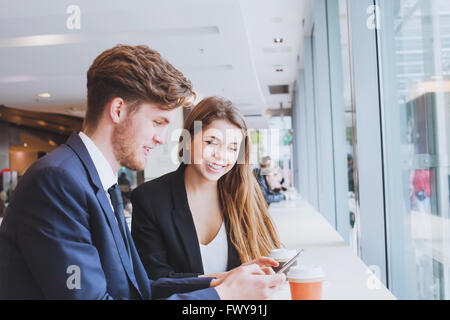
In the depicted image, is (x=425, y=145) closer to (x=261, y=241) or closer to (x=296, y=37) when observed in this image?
(x=261, y=241)

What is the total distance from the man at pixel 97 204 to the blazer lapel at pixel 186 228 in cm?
40

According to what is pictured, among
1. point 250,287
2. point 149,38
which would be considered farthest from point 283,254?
point 149,38

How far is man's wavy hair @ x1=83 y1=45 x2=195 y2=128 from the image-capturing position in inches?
39.5

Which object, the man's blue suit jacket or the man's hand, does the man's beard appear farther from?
the man's hand

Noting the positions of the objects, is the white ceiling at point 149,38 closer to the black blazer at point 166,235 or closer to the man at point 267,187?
the man at point 267,187

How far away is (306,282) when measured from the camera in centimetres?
92

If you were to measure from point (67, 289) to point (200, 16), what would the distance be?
3.32 metres

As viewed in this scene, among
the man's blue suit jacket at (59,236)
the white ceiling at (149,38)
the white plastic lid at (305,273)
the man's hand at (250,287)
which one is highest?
the white ceiling at (149,38)

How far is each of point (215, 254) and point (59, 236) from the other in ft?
2.82

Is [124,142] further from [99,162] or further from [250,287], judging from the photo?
[250,287]

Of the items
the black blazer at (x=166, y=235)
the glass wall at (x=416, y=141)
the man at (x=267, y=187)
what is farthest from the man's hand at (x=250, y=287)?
the man at (x=267, y=187)

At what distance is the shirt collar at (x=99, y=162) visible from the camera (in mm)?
974

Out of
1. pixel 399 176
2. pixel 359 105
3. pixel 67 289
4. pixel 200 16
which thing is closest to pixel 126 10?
pixel 200 16

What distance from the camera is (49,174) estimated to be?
31.6 inches
